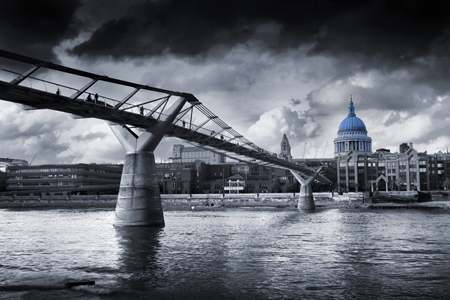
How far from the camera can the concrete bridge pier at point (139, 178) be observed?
42719mm

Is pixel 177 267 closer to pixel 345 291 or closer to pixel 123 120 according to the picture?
pixel 345 291

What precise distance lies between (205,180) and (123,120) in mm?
158749

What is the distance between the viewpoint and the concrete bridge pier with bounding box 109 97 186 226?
42719mm

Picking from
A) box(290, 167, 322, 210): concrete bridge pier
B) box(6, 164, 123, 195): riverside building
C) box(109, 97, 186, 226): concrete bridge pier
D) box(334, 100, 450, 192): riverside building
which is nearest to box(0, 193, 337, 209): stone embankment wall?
box(6, 164, 123, 195): riverside building

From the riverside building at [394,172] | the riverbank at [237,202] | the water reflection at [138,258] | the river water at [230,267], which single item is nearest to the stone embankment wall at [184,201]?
the riverbank at [237,202]

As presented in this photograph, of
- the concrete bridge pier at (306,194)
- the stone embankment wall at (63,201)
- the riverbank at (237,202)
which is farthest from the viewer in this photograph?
the stone embankment wall at (63,201)

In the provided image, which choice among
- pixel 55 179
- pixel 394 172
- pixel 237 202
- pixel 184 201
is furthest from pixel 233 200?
pixel 55 179

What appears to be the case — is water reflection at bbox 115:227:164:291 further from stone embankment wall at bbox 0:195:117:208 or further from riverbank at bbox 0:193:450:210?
stone embankment wall at bbox 0:195:117:208

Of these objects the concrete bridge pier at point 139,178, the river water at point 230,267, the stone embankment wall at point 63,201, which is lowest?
the river water at point 230,267

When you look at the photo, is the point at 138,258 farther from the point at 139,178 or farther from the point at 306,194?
the point at 306,194

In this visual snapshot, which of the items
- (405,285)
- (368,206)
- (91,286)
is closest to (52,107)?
(91,286)

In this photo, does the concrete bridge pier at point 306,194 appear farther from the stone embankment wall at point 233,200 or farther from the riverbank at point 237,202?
the stone embankment wall at point 233,200

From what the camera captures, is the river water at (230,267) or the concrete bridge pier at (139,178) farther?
the concrete bridge pier at (139,178)

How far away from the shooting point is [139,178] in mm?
42719
